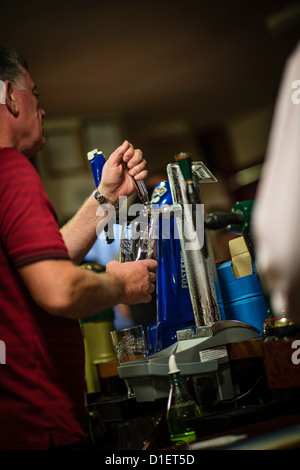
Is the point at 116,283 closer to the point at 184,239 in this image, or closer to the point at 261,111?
the point at 184,239

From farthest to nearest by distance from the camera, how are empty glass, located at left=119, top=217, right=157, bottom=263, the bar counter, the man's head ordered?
empty glass, located at left=119, top=217, right=157, bottom=263, the man's head, the bar counter

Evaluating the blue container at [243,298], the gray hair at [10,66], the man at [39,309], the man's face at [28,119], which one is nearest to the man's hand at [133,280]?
the man at [39,309]

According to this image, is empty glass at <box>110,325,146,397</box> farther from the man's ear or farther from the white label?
the man's ear

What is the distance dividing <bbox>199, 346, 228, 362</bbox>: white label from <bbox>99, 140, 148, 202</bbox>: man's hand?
509 mm

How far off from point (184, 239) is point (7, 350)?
17.6 inches

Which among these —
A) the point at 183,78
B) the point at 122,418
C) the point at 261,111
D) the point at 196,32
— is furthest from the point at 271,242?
the point at 261,111

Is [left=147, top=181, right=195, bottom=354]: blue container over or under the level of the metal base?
over

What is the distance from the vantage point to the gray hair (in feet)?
3.84

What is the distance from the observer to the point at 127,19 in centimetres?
373

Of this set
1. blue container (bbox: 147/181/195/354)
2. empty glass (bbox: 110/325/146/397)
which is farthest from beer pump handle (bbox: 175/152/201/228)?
empty glass (bbox: 110/325/146/397)

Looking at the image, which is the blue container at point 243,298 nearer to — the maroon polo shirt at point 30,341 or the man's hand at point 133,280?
the man's hand at point 133,280

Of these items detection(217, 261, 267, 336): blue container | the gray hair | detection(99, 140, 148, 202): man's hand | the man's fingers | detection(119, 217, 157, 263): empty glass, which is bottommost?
detection(217, 261, 267, 336): blue container

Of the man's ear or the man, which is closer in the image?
the man

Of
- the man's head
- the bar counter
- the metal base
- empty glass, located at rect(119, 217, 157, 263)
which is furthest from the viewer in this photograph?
empty glass, located at rect(119, 217, 157, 263)
